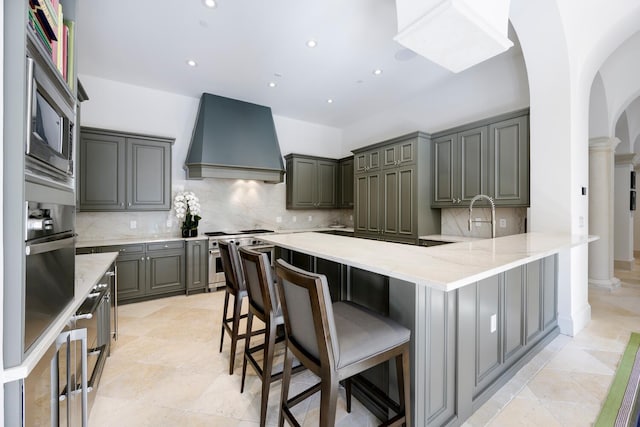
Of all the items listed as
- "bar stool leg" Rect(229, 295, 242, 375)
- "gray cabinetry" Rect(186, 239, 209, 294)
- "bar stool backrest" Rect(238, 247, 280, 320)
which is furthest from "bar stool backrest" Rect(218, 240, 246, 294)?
"gray cabinetry" Rect(186, 239, 209, 294)

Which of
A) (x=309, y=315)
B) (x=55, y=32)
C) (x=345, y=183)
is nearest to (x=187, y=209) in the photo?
(x=345, y=183)

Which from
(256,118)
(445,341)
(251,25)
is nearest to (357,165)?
(256,118)

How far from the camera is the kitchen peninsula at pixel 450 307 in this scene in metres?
1.33

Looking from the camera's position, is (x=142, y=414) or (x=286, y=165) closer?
(x=142, y=414)

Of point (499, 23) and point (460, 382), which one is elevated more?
point (499, 23)

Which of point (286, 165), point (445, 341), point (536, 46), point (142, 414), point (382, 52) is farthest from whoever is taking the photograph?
point (286, 165)

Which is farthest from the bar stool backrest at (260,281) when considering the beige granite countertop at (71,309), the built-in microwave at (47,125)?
the built-in microwave at (47,125)

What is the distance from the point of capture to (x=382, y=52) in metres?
3.25

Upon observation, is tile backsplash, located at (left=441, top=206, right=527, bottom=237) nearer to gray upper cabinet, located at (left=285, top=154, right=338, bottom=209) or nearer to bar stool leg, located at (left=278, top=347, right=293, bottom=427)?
gray upper cabinet, located at (left=285, top=154, right=338, bottom=209)

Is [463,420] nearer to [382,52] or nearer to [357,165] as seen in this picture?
[382,52]

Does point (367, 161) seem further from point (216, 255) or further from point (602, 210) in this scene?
point (602, 210)

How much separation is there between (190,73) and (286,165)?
88.7 inches

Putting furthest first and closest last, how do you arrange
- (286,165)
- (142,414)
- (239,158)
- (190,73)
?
(286,165)
(239,158)
(190,73)
(142,414)

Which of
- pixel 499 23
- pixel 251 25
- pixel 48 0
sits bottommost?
pixel 48 0
